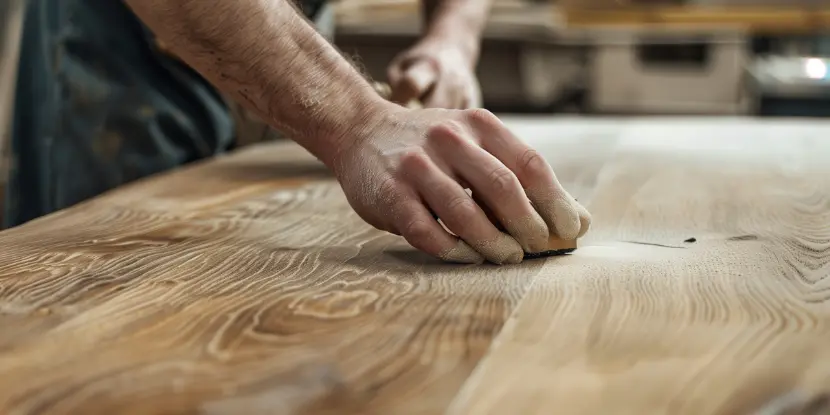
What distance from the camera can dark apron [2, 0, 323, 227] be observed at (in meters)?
1.26

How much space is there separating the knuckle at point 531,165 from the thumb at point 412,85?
0.57 meters

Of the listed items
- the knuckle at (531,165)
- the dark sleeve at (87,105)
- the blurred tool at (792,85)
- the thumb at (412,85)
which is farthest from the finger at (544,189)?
the blurred tool at (792,85)

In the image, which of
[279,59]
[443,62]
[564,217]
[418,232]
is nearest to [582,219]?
[564,217]

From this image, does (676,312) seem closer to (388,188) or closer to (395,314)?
(395,314)

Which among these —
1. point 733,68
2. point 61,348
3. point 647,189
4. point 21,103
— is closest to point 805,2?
point 733,68

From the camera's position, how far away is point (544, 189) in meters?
0.67

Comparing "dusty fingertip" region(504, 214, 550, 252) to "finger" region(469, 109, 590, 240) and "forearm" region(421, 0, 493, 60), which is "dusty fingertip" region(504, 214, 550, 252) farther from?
"forearm" region(421, 0, 493, 60)

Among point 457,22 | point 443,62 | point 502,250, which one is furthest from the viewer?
point 457,22

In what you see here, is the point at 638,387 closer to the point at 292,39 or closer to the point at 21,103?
the point at 292,39

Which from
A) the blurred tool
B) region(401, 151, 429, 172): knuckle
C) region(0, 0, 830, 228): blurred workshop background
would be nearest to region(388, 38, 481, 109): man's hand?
region(401, 151, 429, 172): knuckle

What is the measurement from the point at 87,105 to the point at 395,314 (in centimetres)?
92

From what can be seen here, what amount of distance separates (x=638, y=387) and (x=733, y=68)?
2.66 m

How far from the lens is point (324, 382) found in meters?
0.41

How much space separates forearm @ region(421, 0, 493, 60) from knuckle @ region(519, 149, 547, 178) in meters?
0.83
